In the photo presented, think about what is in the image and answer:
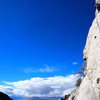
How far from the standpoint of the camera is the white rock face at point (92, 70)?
144 ft

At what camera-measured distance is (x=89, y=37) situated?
2365 inches

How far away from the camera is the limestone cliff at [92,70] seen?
4386 centimetres

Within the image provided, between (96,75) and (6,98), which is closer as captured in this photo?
(96,75)

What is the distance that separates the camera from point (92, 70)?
48531 millimetres

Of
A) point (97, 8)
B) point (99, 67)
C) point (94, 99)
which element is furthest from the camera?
point (97, 8)

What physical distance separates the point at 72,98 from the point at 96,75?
15.9 m

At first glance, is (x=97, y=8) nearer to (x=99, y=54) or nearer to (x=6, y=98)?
(x=99, y=54)

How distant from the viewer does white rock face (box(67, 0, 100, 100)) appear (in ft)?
144

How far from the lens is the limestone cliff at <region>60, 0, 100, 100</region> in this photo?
43862mm

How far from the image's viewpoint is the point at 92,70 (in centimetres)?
4853

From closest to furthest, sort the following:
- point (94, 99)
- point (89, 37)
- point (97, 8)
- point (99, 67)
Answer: point (94, 99)
point (99, 67)
point (89, 37)
point (97, 8)

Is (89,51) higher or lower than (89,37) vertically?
lower

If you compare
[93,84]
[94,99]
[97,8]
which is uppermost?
[97,8]

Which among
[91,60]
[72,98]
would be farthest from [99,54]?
[72,98]
